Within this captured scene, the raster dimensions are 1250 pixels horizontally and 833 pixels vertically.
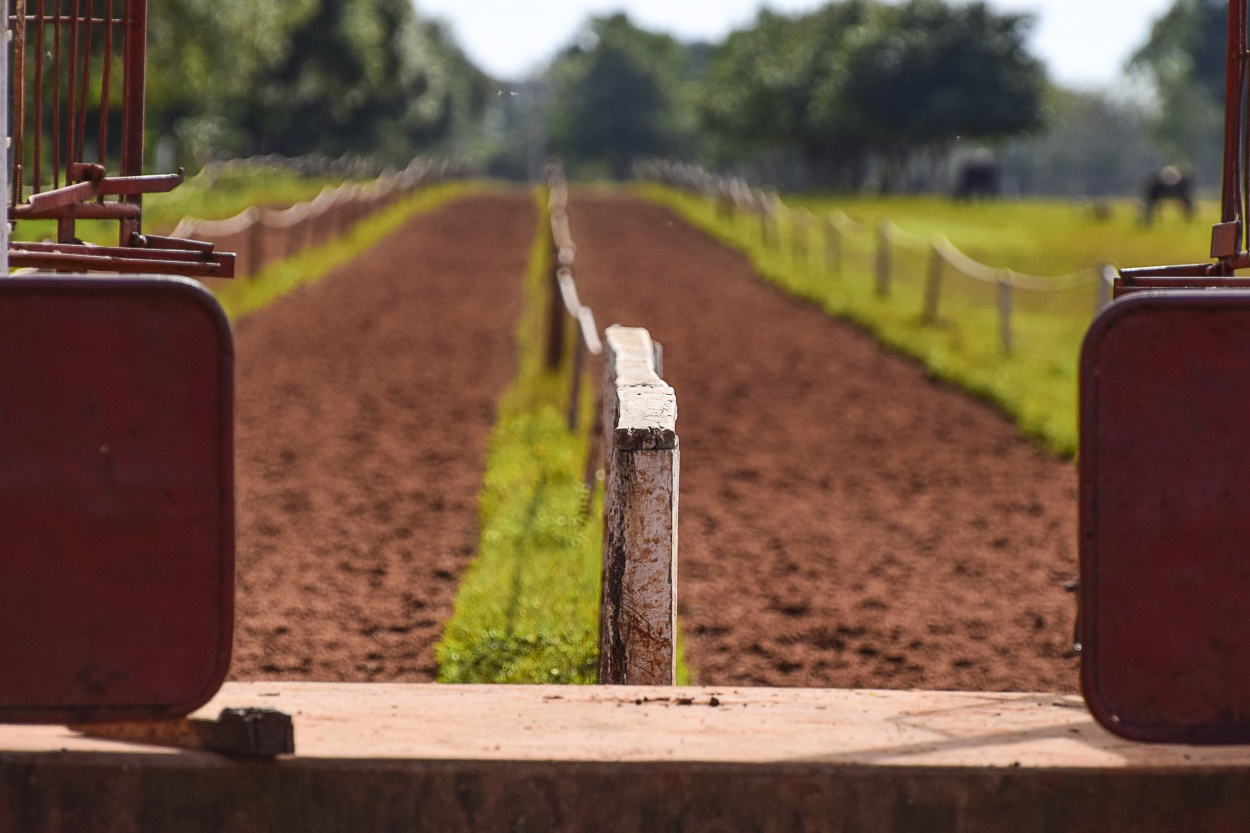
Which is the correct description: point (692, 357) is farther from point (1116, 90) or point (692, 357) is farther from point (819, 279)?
point (1116, 90)

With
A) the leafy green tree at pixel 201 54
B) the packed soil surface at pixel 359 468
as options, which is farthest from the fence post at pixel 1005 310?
the leafy green tree at pixel 201 54

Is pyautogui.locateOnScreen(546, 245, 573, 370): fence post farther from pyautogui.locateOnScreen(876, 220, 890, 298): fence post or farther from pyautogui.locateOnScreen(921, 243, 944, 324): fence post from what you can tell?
pyautogui.locateOnScreen(876, 220, 890, 298): fence post

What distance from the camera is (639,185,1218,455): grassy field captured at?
1301cm

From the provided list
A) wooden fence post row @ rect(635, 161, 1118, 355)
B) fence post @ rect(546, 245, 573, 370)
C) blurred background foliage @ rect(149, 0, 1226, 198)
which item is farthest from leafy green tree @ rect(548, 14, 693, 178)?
fence post @ rect(546, 245, 573, 370)

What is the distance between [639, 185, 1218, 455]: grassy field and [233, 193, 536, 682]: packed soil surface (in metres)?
3.54

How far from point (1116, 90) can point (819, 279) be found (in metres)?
147

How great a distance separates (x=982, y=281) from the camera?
25078 millimetres

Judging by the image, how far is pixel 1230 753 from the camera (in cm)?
294

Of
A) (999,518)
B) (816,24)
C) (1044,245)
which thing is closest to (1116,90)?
(816,24)

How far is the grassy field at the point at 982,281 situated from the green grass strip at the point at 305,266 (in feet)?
20.5

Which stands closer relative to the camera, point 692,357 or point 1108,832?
point 1108,832

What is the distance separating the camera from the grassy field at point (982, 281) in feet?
42.7

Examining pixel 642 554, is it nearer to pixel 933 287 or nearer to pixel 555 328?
pixel 555 328

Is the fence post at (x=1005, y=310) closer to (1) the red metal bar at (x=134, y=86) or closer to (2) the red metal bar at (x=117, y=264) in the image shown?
(1) the red metal bar at (x=134, y=86)
